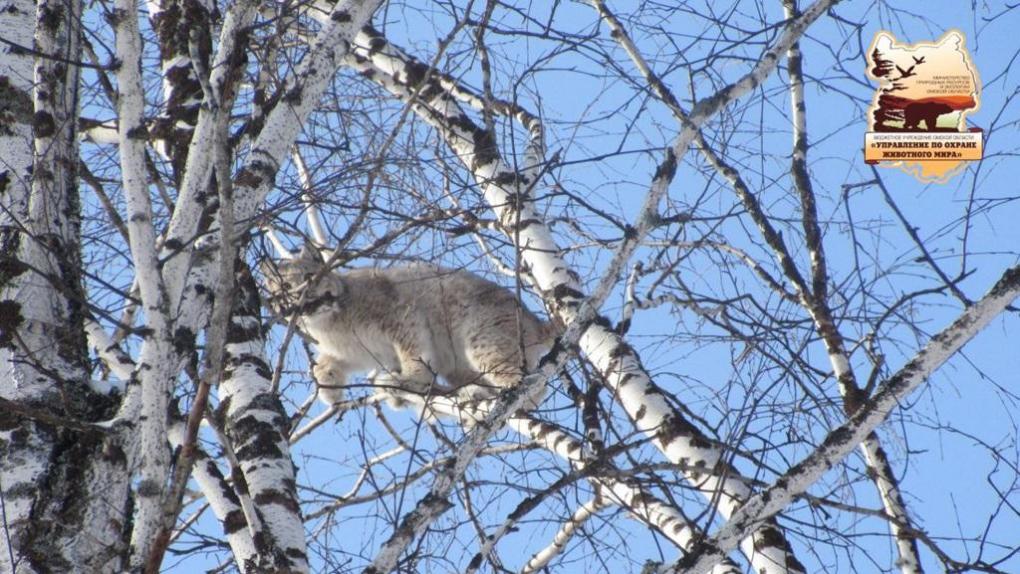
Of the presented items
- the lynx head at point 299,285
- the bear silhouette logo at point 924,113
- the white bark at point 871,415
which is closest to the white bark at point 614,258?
the white bark at point 871,415

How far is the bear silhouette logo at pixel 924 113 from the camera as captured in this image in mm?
5469

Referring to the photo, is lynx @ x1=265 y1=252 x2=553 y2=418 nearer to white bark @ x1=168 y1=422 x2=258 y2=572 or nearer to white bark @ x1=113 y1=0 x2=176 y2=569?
white bark @ x1=168 y1=422 x2=258 y2=572

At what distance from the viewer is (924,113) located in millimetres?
5531

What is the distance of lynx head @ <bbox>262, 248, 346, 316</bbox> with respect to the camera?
4027 millimetres

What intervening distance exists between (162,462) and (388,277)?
676 centimetres

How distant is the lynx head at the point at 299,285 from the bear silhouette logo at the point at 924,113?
2812 millimetres

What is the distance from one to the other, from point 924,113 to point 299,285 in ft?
11.9

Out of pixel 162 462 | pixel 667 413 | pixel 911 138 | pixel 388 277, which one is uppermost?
pixel 388 277

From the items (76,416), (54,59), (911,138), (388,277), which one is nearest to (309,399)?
(76,416)

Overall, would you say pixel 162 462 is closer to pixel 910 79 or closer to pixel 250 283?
pixel 250 283

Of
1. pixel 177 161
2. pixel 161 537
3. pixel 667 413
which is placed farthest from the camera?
pixel 667 413

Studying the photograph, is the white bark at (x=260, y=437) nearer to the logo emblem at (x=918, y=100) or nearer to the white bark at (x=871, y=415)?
the white bark at (x=871, y=415)

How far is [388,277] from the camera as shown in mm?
9703

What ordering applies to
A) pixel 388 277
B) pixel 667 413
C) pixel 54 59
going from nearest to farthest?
pixel 54 59
pixel 667 413
pixel 388 277
